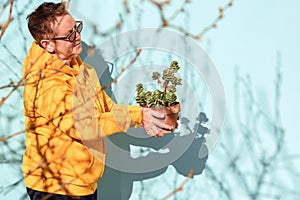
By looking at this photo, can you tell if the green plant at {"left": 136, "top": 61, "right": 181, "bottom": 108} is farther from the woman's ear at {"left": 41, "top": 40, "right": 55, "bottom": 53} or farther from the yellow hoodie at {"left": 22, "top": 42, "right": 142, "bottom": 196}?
the woman's ear at {"left": 41, "top": 40, "right": 55, "bottom": 53}

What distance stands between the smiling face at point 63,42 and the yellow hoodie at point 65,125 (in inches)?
1.1

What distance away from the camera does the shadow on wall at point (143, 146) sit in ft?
6.81

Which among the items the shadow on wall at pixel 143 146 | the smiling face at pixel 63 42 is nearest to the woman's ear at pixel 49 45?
the smiling face at pixel 63 42

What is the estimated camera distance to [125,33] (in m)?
2.03

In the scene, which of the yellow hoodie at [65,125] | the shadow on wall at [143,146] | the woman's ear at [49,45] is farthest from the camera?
the shadow on wall at [143,146]

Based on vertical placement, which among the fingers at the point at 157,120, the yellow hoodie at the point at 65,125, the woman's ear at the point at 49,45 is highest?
the woman's ear at the point at 49,45

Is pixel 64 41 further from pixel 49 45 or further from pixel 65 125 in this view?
pixel 65 125

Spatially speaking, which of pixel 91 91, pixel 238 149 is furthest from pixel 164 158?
pixel 91 91

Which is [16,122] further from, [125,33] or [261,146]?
[261,146]

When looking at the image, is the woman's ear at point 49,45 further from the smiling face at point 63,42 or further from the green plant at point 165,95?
the green plant at point 165,95

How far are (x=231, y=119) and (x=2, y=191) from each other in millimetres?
1019

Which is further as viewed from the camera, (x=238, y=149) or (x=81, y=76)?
(x=238, y=149)

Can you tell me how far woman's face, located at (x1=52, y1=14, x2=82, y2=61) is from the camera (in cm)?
167

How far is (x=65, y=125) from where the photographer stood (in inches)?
62.9
